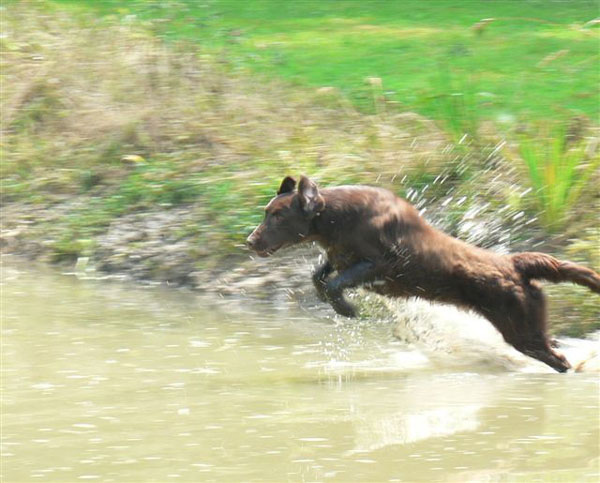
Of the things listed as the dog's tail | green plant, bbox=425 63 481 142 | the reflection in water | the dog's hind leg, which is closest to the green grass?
green plant, bbox=425 63 481 142

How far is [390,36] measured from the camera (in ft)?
53.4

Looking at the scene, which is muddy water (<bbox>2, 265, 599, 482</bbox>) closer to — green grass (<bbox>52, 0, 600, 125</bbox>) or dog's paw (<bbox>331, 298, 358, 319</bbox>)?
dog's paw (<bbox>331, 298, 358, 319</bbox>)

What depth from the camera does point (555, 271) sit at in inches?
319

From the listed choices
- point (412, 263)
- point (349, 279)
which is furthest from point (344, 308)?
point (412, 263)

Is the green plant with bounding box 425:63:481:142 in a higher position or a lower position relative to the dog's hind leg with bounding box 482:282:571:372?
higher

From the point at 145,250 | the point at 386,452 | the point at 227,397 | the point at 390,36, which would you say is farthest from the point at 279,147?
the point at 386,452

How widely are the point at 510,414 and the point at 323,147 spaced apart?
5.99 meters

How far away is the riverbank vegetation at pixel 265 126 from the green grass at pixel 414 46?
4 cm

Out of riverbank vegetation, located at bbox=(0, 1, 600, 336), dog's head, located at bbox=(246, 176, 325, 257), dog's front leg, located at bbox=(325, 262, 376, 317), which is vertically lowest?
riverbank vegetation, located at bbox=(0, 1, 600, 336)

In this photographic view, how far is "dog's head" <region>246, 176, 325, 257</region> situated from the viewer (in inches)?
320

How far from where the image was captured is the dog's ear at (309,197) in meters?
8.12

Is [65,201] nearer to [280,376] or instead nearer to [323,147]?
[323,147]

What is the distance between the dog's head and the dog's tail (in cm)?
137

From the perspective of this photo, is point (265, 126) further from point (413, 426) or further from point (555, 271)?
point (413, 426)
